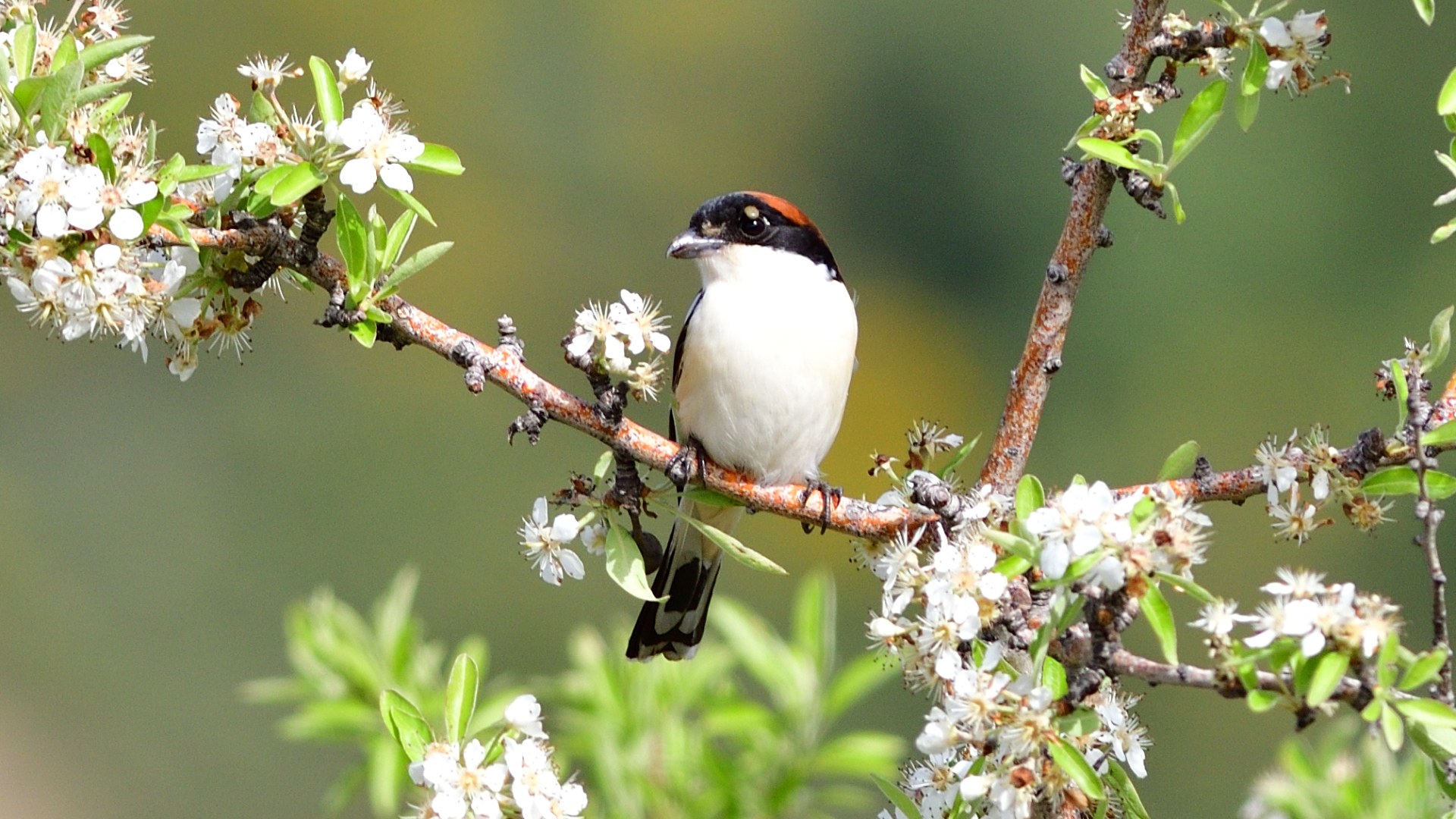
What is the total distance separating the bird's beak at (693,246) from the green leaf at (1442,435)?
75.3 inches

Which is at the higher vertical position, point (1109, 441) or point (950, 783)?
point (1109, 441)

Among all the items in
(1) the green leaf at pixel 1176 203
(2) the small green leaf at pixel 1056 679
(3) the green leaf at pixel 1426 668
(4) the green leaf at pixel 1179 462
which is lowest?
(3) the green leaf at pixel 1426 668

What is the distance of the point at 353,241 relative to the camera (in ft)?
6.36

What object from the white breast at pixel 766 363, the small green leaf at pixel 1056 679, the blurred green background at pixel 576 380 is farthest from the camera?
the blurred green background at pixel 576 380

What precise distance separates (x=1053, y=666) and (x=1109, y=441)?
10684 millimetres

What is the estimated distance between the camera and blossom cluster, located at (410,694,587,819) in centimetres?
170

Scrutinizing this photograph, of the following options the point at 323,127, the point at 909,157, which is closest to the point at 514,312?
the point at 909,157

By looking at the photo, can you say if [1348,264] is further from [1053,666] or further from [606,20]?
[1053,666]

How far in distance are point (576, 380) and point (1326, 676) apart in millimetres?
8970

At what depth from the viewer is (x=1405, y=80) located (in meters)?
11.6

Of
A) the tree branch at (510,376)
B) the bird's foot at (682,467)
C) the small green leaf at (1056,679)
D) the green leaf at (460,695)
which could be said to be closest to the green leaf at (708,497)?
the bird's foot at (682,467)

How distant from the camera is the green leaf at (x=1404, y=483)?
5.64 feet

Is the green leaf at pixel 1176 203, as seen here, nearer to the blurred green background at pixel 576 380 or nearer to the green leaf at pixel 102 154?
the green leaf at pixel 102 154

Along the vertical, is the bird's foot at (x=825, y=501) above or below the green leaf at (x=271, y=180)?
below
